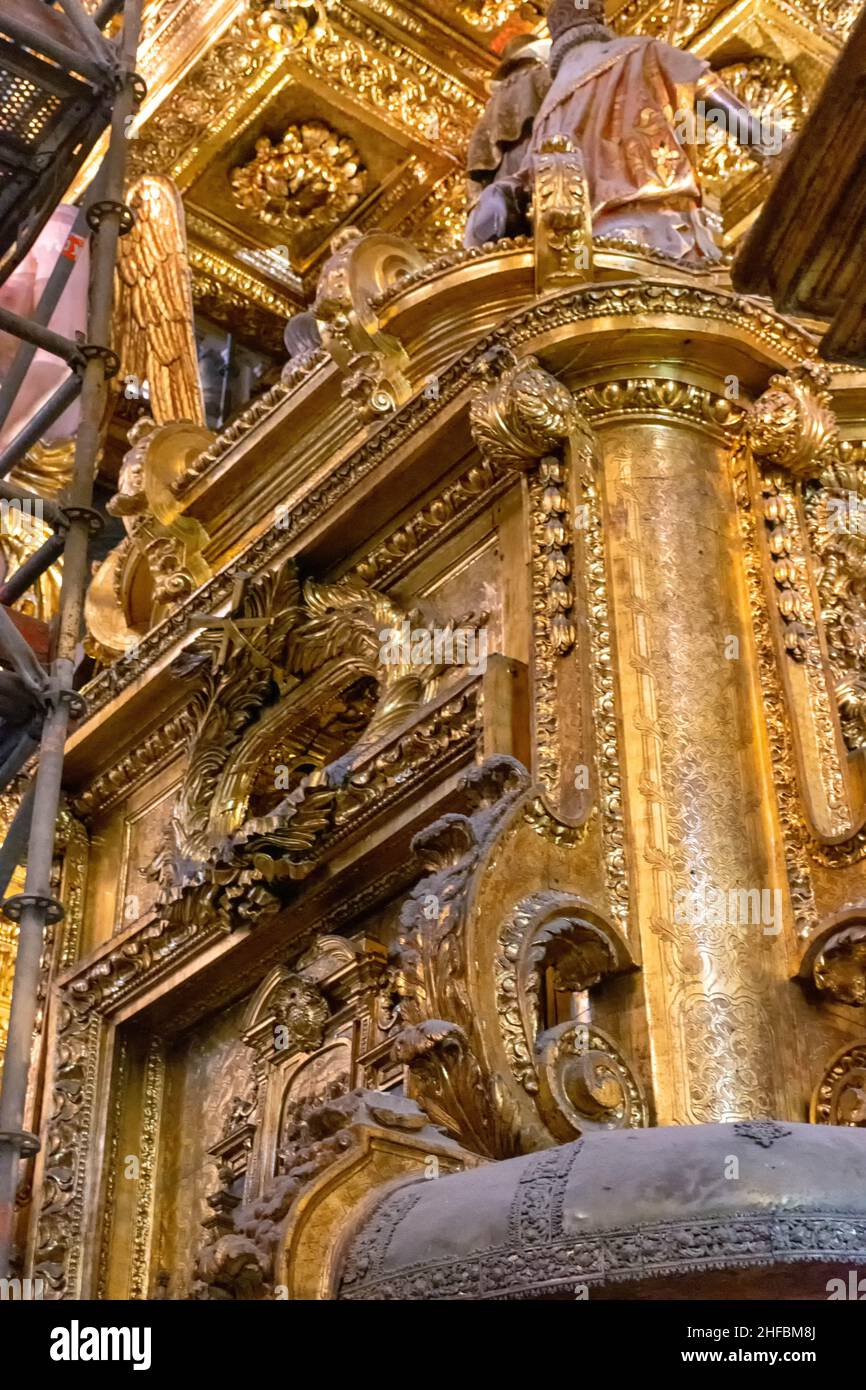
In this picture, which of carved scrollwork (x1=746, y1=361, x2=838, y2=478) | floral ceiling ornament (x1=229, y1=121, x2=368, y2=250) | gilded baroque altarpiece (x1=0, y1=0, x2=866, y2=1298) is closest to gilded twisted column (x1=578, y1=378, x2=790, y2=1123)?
gilded baroque altarpiece (x1=0, y1=0, x2=866, y2=1298)

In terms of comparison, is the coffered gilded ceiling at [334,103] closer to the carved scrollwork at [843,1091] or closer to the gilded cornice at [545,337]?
the gilded cornice at [545,337]

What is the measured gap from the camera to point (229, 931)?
5684mm

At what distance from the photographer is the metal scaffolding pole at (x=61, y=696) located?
439 centimetres

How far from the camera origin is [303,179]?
941 centimetres

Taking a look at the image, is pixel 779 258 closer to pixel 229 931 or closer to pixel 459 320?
pixel 459 320

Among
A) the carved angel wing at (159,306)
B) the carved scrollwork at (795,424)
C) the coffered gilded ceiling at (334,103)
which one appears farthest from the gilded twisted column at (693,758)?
the coffered gilded ceiling at (334,103)

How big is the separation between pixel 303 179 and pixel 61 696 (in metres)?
5.07

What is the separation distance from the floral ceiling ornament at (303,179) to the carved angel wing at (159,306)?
28.4 inches

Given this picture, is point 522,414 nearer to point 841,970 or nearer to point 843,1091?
point 841,970

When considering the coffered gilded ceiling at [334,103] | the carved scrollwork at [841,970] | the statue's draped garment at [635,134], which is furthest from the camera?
the coffered gilded ceiling at [334,103]

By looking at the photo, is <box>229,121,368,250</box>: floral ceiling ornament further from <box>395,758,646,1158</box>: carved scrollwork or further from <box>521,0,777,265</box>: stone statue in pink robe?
<box>395,758,646,1158</box>: carved scrollwork

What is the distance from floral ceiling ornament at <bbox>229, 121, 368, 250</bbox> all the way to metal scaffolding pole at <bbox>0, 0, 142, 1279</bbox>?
313cm

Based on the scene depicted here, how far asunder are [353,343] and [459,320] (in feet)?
1.12
